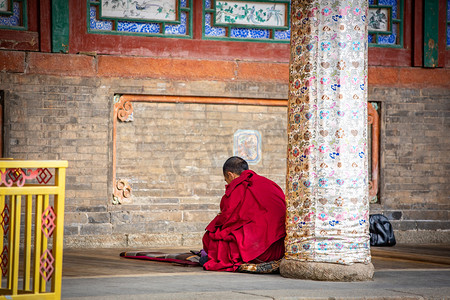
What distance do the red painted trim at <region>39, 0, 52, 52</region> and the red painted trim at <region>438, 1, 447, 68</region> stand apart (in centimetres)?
572

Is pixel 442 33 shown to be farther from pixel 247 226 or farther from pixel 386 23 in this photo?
pixel 247 226

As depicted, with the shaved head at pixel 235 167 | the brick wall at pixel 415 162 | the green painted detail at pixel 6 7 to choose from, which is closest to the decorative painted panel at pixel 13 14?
the green painted detail at pixel 6 7

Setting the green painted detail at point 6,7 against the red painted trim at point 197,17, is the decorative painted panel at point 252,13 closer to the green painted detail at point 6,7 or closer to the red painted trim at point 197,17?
the red painted trim at point 197,17

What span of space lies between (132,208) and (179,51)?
2.27 metres

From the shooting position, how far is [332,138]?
21.5 feet

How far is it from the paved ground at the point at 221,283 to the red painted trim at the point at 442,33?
13.5ft

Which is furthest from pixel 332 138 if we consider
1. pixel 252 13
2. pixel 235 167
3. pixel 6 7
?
pixel 6 7

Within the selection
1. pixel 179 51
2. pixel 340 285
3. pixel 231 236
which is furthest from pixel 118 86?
pixel 340 285

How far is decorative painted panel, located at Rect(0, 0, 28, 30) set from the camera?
31.9 ft

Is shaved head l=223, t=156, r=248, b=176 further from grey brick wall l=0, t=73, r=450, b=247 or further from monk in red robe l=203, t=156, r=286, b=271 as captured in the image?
grey brick wall l=0, t=73, r=450, b=247

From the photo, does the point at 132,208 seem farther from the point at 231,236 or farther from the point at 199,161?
the point at 231,236

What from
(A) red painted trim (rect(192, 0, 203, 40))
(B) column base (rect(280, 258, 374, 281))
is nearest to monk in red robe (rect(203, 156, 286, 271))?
(B) column base (rect(280, 258, 374, 281))

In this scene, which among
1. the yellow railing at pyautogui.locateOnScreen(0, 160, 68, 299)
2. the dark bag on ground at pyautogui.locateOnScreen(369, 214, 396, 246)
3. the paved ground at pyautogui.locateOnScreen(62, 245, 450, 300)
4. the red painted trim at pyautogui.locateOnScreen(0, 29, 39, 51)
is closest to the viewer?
the yellow railing at pyautogui.locateOnScreen(0, 160, 68, 299)

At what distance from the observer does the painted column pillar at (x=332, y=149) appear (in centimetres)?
651
